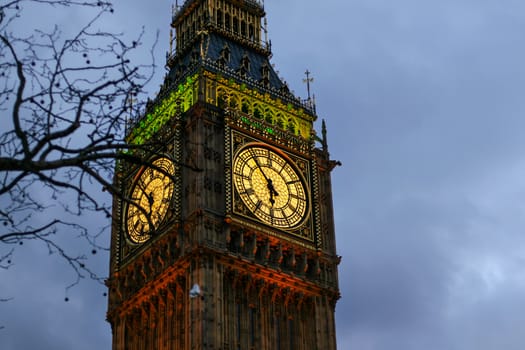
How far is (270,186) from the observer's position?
213 ft

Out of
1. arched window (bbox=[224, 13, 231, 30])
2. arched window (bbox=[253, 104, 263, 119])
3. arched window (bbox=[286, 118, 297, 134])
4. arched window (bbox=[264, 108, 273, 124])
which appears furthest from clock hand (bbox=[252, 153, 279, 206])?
arched window (bbox=[224, 13, 231, 30])

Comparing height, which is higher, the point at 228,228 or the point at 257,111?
the point at 257,111

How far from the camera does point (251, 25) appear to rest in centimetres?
7925

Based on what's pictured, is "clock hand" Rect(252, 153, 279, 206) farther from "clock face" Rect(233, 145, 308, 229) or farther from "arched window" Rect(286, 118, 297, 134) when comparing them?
"arched window" Rect(286, 118, 297, 134)

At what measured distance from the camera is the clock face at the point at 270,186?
6366 cm

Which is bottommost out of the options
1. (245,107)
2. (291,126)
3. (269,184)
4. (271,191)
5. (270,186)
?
(271,191)

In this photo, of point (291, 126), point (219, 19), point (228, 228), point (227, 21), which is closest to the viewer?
point (228, 228)

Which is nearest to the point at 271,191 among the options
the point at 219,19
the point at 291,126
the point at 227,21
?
the point at 291,126

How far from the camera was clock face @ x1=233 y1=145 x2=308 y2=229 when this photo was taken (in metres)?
63.7

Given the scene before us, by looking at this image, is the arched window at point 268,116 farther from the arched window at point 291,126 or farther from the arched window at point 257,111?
the arched window at point 291,126

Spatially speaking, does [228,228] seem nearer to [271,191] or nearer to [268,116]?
[271,191]

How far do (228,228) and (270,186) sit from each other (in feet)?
17.8

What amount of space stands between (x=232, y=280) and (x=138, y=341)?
7.76 m

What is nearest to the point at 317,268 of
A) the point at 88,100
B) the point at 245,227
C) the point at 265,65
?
the point at 245,227
